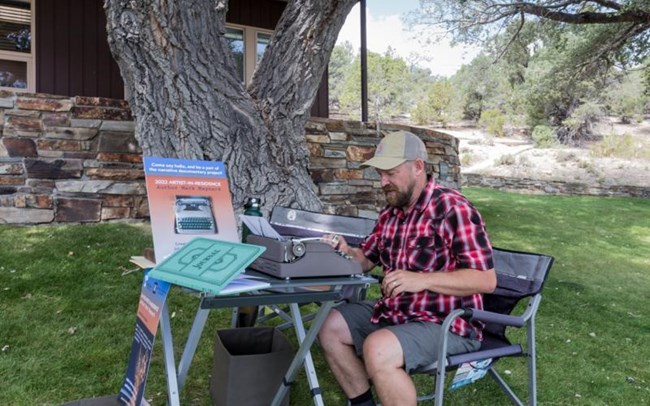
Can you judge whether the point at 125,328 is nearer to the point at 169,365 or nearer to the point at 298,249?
the point at 169,365

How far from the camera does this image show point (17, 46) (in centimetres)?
681

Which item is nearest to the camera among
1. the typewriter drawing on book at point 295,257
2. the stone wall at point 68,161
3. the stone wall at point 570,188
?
the typewriter drawing on book at point 295,257

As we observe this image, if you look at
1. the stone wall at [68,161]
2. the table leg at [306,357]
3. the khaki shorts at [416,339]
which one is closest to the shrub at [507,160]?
the stone wall at [68,161]

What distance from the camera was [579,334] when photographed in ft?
12.2

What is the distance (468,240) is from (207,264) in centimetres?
93

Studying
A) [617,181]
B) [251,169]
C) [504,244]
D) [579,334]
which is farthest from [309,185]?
[617,181]

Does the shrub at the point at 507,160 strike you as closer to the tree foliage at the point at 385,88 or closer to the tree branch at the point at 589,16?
the tree foliage at the point at 385,88

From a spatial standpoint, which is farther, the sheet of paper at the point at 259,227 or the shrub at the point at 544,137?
the shrub at the point at 544,137

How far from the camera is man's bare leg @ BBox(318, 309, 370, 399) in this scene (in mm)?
2003

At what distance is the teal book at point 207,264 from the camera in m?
1.42

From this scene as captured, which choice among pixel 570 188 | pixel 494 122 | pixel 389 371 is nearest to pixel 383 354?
pixel 389 371

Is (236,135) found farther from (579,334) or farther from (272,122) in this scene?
(579,334)

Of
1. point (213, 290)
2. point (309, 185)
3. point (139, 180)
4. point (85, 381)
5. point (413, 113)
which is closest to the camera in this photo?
point (213, 290)

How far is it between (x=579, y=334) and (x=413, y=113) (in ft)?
69.8
